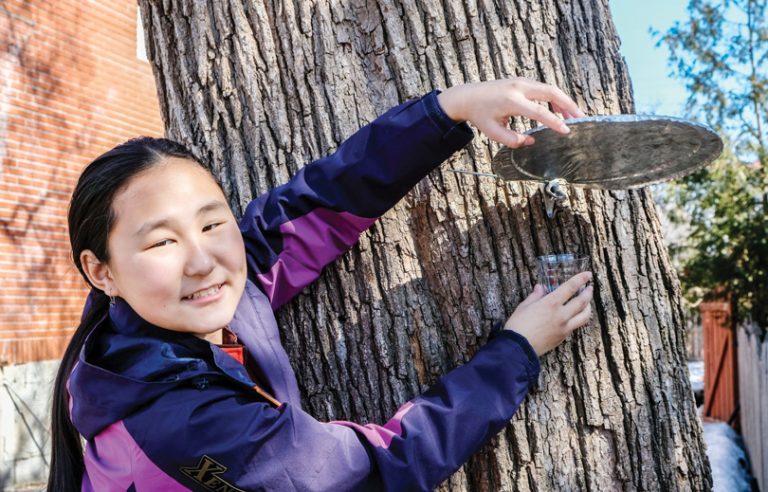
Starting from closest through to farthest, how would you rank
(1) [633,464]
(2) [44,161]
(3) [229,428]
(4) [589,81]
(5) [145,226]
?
(3) [229,428] → (5) [145,226] → (1) [633,464] → (4) [589,81] → (2) [44,161]

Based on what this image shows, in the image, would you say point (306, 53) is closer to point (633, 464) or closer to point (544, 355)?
point (544, 355)

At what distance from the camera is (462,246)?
1.88 metres

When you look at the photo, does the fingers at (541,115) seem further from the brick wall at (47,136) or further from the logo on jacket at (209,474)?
the brick wall at (47,136)

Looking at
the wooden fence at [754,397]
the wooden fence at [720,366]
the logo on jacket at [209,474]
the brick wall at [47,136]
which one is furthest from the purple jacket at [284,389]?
the wooden fence at [720,366]

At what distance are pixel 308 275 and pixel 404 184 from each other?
38cm

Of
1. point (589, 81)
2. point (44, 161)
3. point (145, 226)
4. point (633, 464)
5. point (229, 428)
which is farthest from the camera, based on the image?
point (44, 161)

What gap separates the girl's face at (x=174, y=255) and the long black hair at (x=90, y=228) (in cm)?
4

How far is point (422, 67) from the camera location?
194 centimetres

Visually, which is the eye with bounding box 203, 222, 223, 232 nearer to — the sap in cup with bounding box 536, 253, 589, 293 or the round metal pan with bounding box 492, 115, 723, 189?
the round metal pan with bounding box 492, 115, 723, 189

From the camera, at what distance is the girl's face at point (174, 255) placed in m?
1.56

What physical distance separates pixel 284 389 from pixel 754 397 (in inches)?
325

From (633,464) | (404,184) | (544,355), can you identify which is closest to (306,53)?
(404,184)

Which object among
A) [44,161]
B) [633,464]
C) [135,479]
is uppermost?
[44,161]

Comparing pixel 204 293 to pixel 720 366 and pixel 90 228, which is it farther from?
pixel 720 366
